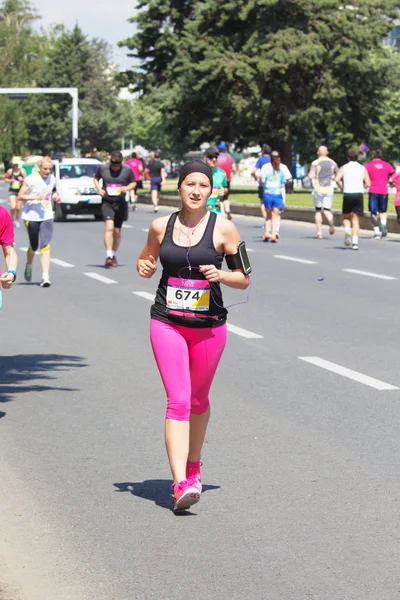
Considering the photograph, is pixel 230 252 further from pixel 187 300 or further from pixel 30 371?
pixel 30 371

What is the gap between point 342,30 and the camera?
54.4 metres

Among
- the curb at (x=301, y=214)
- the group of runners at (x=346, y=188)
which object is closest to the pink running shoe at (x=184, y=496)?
the group of runners at (x=346, y=188)

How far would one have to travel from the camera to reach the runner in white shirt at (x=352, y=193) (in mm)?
23750

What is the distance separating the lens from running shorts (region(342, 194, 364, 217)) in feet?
77.7

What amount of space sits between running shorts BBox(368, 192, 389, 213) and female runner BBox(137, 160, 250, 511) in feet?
68.5

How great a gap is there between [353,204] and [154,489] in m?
17.7

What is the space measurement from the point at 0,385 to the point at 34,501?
352cm

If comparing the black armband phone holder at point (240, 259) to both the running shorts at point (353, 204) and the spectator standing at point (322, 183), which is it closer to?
the running shorts at point (353, 204)

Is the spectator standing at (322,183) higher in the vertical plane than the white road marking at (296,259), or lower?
higher

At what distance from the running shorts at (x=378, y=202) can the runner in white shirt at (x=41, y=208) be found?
34.9 feet

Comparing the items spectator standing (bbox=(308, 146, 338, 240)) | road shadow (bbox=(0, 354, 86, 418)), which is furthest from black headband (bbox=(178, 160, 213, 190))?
spectator standing (bbox=(308, 146, 338, 240))

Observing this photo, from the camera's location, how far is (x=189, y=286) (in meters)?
6.03

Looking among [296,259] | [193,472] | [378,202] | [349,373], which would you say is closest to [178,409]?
[193,472]

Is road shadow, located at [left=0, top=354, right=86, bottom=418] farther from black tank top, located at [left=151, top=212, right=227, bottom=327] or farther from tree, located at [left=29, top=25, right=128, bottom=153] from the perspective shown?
tree, located at [left=29, top=25, right=128, bottom=153]
